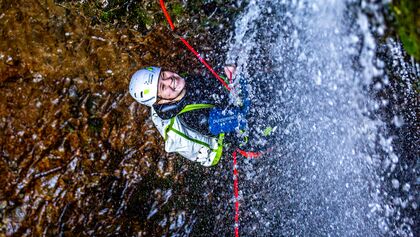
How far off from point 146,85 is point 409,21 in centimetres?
325

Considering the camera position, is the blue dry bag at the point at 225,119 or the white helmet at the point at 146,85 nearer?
the white helmet at the point at 146,85

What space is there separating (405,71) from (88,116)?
498 centimetres

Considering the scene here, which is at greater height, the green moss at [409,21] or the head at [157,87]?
the head at [157,87]

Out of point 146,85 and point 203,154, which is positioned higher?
point 146,85

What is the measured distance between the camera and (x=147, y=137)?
Answer: 6.23 meters

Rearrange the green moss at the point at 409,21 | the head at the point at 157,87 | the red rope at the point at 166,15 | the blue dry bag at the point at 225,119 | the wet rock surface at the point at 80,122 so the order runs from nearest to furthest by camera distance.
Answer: the green moss at the point at 409,21 < the head at the point at 157,87 < the blue dry bag at the point at 225,119 < the red rope at the point at 166,15 < the wet rock surface at the point at 80,122

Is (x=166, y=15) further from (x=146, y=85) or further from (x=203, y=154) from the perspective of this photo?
(x=203, y=154)

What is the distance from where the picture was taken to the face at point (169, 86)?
15.8ft

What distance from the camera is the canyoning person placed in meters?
4.82

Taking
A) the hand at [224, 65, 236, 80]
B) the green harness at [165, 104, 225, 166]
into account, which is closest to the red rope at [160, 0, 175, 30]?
the hand at [224, 65, 236, 80]

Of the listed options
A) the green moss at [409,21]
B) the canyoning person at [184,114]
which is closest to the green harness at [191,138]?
the canyoning person at [184,114]

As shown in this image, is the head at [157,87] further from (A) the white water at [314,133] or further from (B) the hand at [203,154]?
(A) the white water at [314,133]

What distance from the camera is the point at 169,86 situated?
4.84 metres

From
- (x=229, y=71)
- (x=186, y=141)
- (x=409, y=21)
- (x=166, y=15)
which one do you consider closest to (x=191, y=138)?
(x=186, y=141)
